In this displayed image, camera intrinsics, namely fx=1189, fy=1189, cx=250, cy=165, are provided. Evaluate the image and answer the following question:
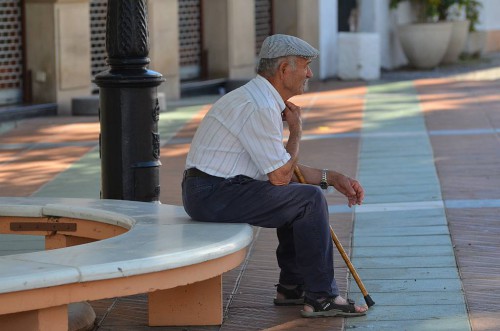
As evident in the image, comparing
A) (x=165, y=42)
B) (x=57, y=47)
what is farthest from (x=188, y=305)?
(x=165, y=42)

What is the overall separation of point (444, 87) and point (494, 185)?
30.5ft

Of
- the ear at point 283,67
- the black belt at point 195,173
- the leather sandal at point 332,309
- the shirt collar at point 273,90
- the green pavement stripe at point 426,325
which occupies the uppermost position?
the ear at point 283,67

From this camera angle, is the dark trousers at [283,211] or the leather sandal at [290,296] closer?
the dark trousers at [283,211]

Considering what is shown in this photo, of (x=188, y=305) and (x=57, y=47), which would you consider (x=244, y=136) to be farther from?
(x=57, y=47)

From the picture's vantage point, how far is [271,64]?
228 inches

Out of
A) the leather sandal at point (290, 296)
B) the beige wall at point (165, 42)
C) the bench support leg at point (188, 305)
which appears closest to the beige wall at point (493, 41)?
the beige wall at point (165, 42)

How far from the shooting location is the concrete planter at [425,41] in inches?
910

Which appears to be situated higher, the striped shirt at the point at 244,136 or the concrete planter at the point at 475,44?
the striped shirt at the point at 244,136

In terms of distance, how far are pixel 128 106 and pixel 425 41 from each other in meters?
17.0

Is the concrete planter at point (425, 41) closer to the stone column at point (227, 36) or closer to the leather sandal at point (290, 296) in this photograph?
the stone column at point (227, 36)

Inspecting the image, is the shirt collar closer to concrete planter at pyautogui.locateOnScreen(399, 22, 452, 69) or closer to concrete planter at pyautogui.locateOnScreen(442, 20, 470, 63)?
concrete planter at pyautogui.locateOnScreen(399, 22, 452, 69)

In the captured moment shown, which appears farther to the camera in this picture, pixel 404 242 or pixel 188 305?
pixel 404 242

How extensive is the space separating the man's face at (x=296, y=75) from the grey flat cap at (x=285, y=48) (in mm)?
40

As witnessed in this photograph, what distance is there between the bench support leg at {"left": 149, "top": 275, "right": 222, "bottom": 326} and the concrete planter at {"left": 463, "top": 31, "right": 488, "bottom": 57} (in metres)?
21.7
